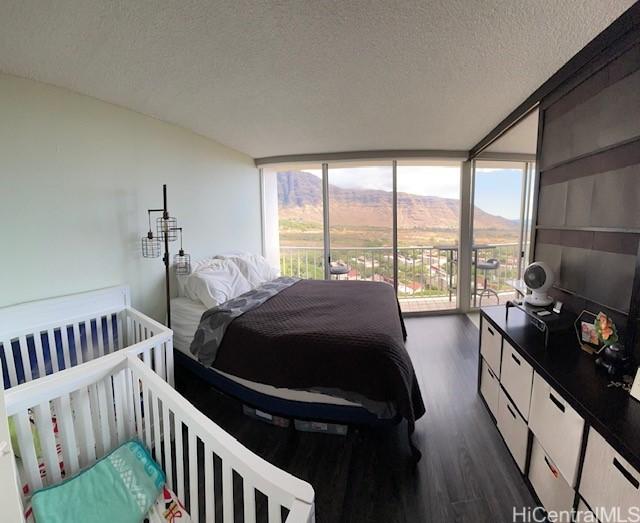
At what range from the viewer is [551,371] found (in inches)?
47.3

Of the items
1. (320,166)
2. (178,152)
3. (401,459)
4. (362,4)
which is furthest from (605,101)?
(178,152)

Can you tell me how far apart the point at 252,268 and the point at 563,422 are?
2.70 meters

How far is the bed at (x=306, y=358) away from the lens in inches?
61.0

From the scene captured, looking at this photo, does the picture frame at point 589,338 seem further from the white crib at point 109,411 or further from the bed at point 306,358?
the white crib at point 109,411

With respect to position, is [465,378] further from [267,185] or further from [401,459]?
[267,185]

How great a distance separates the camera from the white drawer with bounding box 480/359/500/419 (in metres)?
1.78

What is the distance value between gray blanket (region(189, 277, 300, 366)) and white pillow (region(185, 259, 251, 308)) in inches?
4.8

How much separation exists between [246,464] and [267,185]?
3.86m

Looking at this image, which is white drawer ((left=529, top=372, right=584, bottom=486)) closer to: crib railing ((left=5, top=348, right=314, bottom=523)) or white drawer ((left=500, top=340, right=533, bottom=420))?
white drawer ((left=500, top=340, right=533, bottom=420))

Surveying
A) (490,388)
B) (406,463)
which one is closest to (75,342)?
(406,463)

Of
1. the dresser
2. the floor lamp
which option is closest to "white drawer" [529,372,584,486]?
the dresser

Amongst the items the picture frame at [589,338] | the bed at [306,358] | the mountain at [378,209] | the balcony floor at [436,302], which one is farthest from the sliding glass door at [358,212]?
the picture frame at [589,338]

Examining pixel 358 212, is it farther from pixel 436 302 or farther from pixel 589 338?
pixel 589 338

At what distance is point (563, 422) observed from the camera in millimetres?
1104
